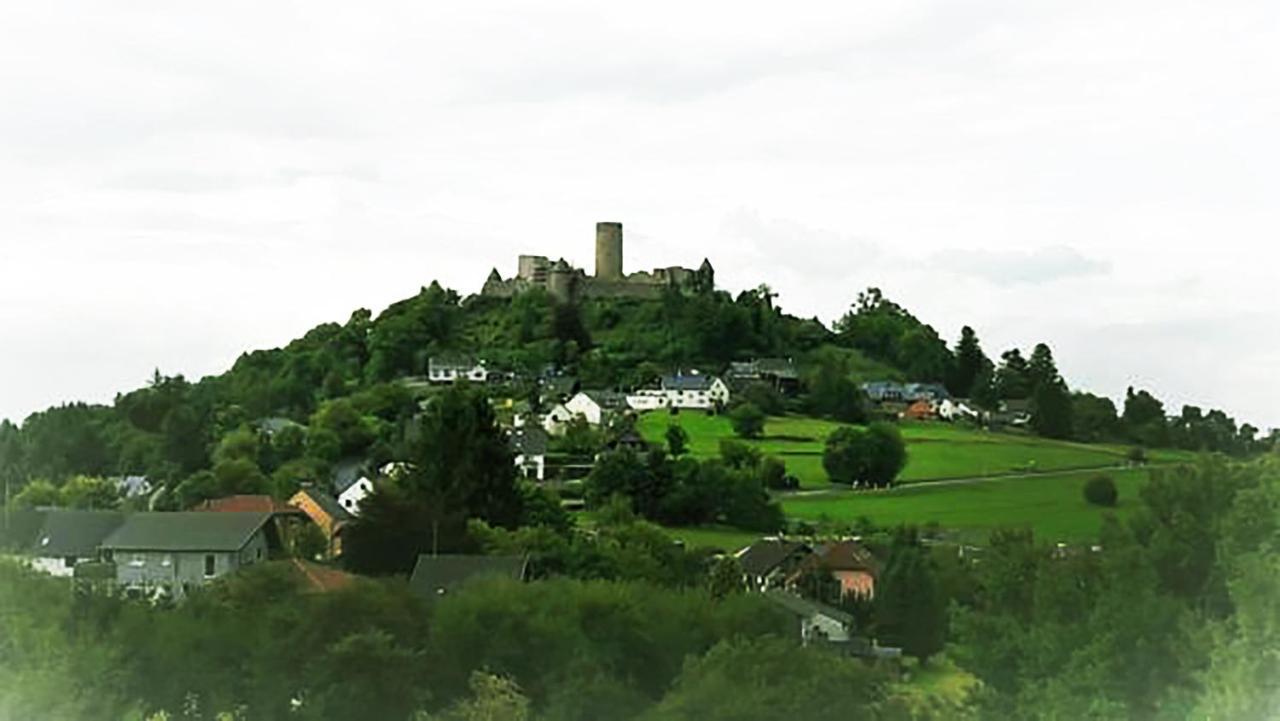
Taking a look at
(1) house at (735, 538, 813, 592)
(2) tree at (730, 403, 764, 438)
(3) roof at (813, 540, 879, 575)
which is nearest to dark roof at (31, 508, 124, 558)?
(1) house at (735, 538, 813, 592)

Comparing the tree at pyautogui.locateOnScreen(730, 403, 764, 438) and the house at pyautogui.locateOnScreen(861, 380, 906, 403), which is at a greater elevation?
the house at pyautogui.locateOnScreen(861, 380, 906, 403)

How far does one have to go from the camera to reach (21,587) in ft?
36.2

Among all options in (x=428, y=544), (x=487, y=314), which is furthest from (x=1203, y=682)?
(x=487, y=314)

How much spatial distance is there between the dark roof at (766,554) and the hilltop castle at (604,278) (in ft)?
90.9

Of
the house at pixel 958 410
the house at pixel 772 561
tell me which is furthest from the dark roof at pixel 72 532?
the house at pixel 958 410

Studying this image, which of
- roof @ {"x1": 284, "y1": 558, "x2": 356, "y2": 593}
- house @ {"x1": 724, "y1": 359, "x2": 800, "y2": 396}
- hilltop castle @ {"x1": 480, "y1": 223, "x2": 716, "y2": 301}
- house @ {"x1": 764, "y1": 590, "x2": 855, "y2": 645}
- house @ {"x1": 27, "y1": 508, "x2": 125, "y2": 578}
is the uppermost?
hilltop castle @ {"x1": 480, "y1": 223, "x2": 716, "y2": 301}

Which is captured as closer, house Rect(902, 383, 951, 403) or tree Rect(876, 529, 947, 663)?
tree Rect(876, 529, 947, 663)

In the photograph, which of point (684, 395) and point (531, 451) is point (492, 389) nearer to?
point (684, 395)

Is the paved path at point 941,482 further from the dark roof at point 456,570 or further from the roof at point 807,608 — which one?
the dark roof at point 456,570

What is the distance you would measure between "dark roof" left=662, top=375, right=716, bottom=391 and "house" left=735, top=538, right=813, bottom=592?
1668 cm

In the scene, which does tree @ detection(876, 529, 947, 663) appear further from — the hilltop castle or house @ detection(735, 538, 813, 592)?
the hilltop castle

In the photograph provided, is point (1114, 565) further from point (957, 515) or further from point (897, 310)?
point (897, 310)

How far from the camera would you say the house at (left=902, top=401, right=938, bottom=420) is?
35.5 meters

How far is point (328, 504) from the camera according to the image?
22219mm
